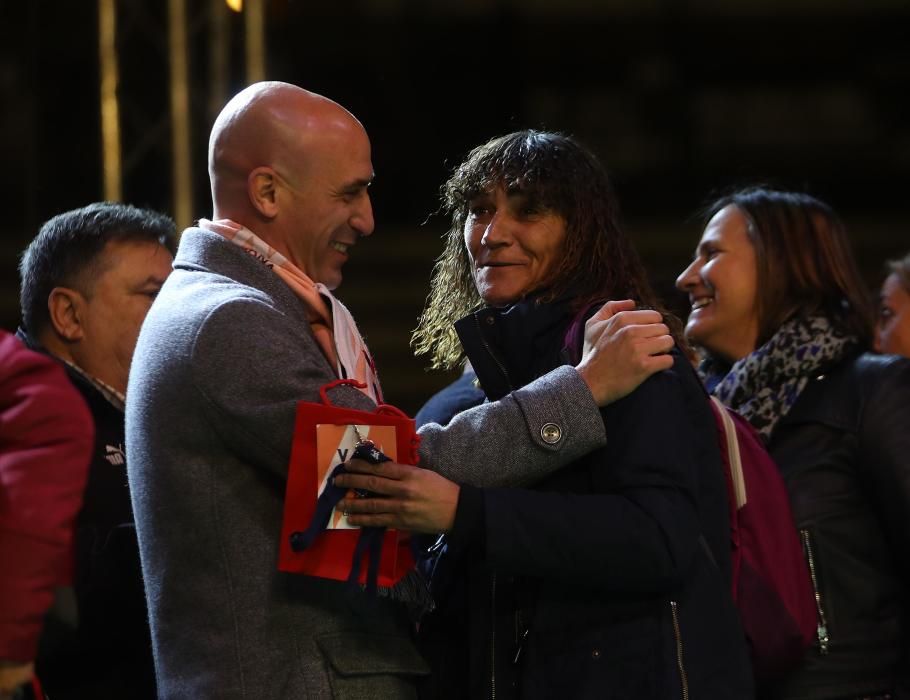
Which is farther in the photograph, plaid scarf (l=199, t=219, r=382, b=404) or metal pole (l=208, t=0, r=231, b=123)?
metal pole (l=208, t=0, r=231, b=123)

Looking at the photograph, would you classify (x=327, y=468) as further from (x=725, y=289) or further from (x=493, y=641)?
(x=725, y=289)

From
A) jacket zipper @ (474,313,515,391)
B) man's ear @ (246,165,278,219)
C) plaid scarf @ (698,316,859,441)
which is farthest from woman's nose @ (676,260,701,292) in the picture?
man's ear @ (246,165,278,219)

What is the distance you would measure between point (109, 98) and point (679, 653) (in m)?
2.59

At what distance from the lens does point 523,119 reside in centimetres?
742

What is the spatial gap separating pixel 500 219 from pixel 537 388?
15.9 inches

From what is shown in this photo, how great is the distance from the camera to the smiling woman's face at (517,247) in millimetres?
2105

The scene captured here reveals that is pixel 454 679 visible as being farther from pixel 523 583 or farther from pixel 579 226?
pixel 579 226

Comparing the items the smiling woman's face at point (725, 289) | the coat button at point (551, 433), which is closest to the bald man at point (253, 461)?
the coat button at point (551, 433)

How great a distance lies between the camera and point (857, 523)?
2498mm

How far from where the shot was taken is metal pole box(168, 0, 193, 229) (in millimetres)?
3736

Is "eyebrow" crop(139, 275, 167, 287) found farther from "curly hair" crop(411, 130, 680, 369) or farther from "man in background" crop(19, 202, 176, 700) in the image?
"curly hair" crop(411, 130, 680, 369)

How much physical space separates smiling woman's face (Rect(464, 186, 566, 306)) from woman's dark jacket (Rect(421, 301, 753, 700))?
0.11m

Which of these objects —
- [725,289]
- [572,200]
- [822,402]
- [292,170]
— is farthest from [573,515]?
[725,289]

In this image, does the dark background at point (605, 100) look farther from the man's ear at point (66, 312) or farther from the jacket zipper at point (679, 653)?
the jacket zipper at point (679, 653)
